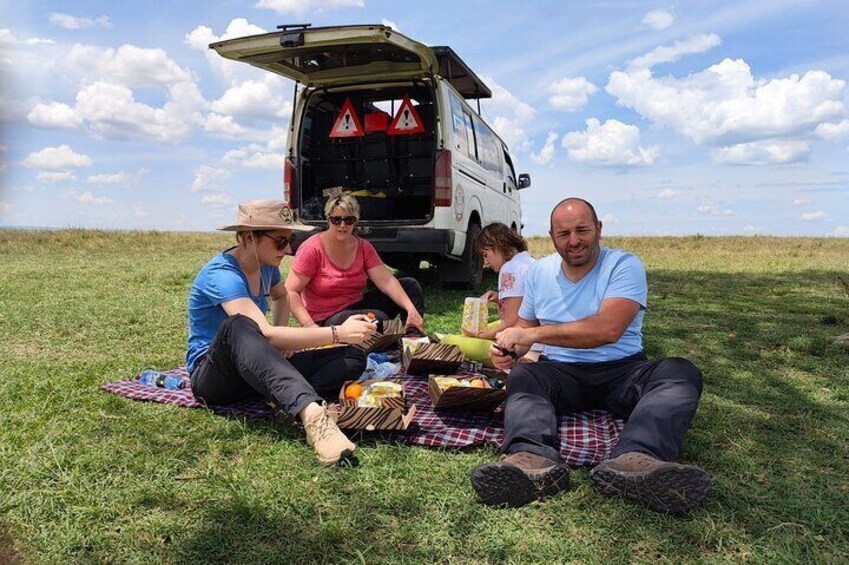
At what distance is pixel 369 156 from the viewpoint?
7715 mm

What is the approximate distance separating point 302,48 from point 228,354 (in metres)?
3.56

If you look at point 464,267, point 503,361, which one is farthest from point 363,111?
point 503,361

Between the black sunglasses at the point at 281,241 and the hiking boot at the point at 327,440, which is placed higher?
the black sunglasses at the point at 281,241

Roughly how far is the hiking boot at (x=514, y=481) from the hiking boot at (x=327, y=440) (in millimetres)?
600

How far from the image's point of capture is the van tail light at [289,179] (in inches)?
281

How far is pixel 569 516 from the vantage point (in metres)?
2.31

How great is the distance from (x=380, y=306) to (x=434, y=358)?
1.20 meters

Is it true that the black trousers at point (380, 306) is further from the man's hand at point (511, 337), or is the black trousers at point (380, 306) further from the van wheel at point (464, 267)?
the van wheel at point (464, 267)

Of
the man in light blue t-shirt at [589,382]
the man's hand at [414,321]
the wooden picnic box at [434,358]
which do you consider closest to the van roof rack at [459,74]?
the man's hand at [414,321]

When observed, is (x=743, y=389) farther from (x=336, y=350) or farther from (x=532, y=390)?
(x=336, y=350)

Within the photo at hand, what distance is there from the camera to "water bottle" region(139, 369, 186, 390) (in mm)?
3777

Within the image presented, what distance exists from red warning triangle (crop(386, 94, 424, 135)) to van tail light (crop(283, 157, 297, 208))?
3.96ft

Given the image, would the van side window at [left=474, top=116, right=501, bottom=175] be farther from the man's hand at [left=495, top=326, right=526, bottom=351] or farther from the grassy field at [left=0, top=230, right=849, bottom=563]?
the man's hand at [left=495, top=326, right=526, bottom=351]

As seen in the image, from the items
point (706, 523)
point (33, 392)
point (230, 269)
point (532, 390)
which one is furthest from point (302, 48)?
point (706, 523)
